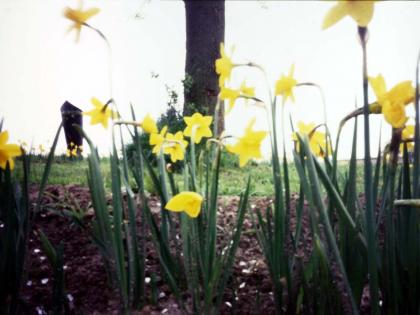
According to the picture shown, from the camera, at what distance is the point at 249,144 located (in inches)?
39.7

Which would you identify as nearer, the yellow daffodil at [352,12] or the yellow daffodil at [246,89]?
the yellow daffodil at [352,12]

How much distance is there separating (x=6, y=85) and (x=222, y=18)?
405cm

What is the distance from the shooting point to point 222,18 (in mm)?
4789

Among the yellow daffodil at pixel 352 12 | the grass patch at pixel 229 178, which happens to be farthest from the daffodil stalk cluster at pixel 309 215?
the grass patch at pixel 229 178

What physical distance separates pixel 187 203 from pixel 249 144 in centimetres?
29

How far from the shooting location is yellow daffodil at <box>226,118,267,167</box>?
3.28ft

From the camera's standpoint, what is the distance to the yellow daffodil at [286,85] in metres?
0.94

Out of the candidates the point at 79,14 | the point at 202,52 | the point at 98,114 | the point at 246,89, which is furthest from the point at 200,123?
the point at 202,52

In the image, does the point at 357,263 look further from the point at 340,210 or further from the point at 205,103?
the point at 205,103

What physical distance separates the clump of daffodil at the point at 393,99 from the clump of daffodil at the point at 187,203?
41 cm

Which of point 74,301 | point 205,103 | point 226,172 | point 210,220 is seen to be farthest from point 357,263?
point 205,103

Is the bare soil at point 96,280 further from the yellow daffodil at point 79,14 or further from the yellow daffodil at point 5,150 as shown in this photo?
the yellow daffodil at point 79,14

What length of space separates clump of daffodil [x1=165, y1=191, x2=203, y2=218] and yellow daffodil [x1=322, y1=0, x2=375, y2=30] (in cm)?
45

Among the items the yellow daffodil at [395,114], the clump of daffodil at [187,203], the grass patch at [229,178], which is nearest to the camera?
the yellow daffodil at [395,114]
